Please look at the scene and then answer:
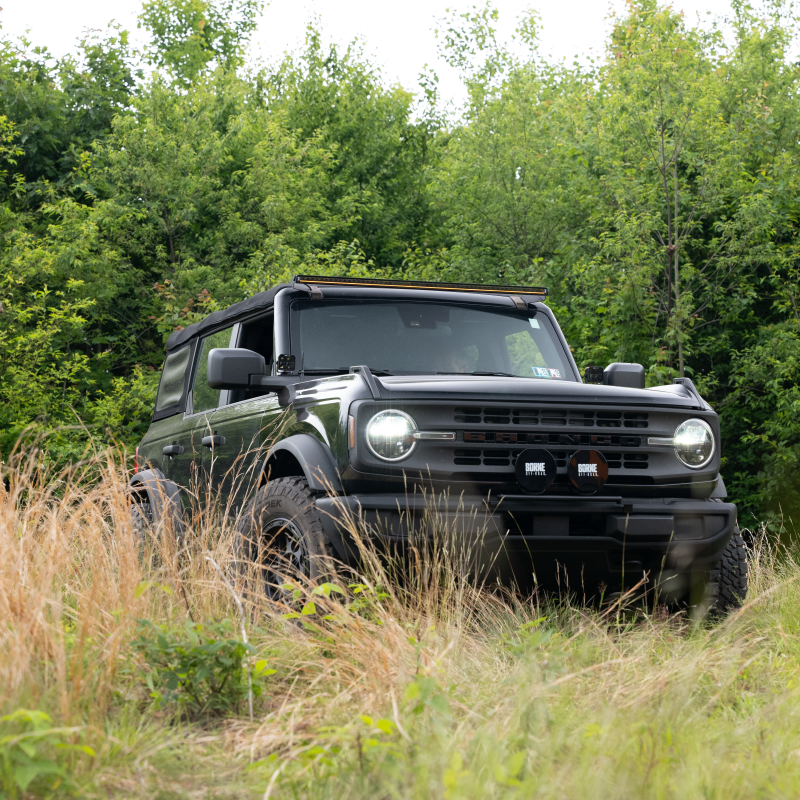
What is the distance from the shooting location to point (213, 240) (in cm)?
1828

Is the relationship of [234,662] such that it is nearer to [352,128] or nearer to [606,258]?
[606,258]

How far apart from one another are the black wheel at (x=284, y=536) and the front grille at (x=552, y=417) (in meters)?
0.78

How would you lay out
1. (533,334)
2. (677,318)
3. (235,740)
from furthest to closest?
1. (677,318)
2. (533,334)
3. (235,740)

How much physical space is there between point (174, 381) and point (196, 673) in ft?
14.0

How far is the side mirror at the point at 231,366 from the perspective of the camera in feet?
15.7

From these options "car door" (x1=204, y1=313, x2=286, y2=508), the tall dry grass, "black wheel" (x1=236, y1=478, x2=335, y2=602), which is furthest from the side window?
the tall dry grass

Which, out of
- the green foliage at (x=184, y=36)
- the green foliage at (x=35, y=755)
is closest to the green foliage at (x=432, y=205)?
the green foliage at (x=184, y=36)

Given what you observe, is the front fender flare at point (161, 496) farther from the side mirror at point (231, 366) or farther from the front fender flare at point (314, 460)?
the front fender flare at point (314, 460)

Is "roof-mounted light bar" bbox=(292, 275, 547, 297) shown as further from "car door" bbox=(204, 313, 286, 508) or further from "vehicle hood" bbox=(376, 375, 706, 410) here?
"vehicle hood" bbox=(376, 375, 706, 410)

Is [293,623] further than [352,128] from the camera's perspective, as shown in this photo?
No

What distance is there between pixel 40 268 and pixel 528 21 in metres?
17.6

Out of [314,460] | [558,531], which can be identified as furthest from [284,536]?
[558,531]

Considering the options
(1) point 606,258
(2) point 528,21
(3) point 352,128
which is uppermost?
(2) point 528,21

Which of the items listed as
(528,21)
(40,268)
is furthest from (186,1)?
(40,268)
